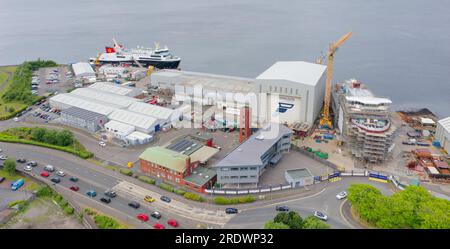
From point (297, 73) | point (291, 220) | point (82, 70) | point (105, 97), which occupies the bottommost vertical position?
point (291, 220)

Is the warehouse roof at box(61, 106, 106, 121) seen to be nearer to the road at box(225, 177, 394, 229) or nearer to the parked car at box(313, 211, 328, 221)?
the road at box(225, 177, 394, 229)

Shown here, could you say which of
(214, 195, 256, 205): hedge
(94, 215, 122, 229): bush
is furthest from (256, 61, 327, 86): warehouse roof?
(94, 215, 122, 229): bush

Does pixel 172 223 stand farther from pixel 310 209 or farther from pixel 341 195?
pixel 341 195

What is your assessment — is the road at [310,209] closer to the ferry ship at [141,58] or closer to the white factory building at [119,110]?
the white factory building at [119,110]

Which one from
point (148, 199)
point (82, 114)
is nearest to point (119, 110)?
point (82, 114)

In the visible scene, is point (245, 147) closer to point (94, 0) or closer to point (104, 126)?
point (104, 126)

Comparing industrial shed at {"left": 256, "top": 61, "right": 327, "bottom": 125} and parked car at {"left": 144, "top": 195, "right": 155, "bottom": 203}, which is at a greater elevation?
industrial shed at {"left": 256, "top": 61, "right": 327, "bottom": 125}
